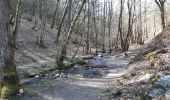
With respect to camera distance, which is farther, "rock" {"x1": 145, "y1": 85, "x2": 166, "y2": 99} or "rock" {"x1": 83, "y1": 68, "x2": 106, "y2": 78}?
"rock" {"x1": 83, "y1": 68, "x2": 106, "y2": 78}

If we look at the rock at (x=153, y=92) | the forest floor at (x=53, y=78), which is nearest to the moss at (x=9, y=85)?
the forest floor at (x=53, y=78)

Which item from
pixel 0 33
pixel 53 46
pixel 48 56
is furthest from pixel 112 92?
pixel 53 46

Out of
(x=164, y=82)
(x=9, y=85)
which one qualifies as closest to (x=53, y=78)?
(x=9, y=85)

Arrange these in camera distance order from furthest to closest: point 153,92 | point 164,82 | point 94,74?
point 94,74 < point 164,82 < point 153,92

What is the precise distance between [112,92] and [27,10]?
42714mm

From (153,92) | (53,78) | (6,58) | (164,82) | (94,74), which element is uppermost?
(6,58)

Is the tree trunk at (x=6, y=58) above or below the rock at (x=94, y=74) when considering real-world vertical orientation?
above

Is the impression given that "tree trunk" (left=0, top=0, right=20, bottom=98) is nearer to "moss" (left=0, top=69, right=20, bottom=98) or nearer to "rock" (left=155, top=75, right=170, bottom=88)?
"moss" (left=0, top=69, right=20, bottom=98)

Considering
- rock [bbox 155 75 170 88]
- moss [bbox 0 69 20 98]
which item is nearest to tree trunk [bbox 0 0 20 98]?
moss [bbox 0 69 20 98]

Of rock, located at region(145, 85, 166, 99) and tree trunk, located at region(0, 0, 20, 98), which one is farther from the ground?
tree trunk, located at region(0, 0, 20, 98)

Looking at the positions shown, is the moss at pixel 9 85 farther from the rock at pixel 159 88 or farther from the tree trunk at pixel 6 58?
the rock at pixel 159 88

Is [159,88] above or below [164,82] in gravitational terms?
below

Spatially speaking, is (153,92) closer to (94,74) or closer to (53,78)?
(53,78)

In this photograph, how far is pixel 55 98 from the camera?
13.9 m
